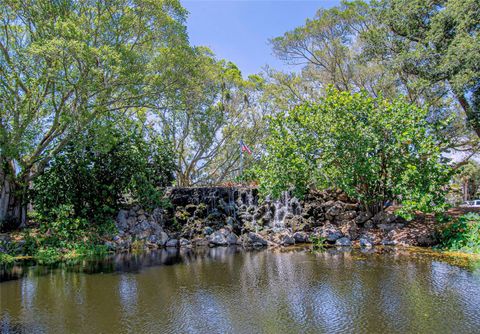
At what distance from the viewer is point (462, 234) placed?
11.3 metres

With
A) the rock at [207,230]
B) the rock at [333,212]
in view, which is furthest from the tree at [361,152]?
the rock at [207,230]

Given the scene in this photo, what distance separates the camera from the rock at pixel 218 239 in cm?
1420

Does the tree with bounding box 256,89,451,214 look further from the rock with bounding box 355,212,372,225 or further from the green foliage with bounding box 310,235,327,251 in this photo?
the green foliage with bounding box 310,235,327,251

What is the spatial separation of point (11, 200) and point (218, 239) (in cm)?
746

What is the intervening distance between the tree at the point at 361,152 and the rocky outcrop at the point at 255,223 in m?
1.06

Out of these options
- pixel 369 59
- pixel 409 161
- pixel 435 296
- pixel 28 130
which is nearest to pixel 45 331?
pixel 435 296

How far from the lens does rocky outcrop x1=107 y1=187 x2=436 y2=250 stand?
13250 millimetres

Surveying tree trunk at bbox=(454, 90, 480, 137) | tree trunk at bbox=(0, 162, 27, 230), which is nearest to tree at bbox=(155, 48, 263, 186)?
tree trunk at bbox=(0, 162, 27, 230)

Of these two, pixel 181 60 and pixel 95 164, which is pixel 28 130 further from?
pixel 181 60

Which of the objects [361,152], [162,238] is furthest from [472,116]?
[162,238]

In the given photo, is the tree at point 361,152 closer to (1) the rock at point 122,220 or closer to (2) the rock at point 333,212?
(2) the rock at point 333,212

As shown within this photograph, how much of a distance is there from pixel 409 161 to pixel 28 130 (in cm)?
1232

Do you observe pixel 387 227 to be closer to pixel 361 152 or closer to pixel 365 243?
pixel 365 243

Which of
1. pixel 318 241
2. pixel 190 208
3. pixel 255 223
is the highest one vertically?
pixel 190 208
